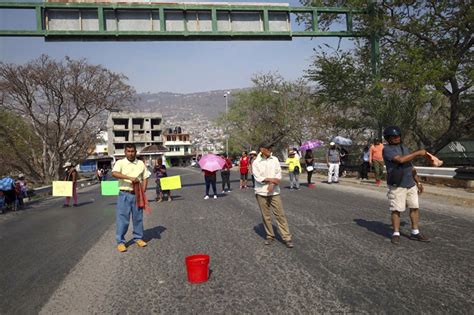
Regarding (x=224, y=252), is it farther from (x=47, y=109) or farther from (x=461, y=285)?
(x=47, y=109)

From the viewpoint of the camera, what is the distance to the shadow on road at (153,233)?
23.3 ft

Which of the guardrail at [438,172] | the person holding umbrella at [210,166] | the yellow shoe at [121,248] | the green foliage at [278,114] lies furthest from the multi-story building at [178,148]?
the yellow shoe at [121,248]

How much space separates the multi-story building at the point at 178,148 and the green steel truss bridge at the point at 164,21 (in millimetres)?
90725

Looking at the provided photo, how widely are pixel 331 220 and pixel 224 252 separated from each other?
A: 325 centimetres

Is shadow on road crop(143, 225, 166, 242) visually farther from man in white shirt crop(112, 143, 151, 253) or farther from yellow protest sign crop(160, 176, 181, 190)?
yellow protest sign crop(160, 176, 181, 190)

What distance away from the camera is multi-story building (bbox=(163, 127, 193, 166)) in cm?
10650

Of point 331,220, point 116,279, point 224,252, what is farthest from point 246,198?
point 116,279

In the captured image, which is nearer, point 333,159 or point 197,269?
point 197,269

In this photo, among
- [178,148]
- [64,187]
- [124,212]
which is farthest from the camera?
[178,148]

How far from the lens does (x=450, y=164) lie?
25.4 metres

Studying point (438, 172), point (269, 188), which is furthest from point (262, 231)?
point (438, 172)

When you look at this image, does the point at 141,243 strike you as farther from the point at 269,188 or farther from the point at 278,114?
the point at 278,114

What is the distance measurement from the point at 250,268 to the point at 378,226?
346cm

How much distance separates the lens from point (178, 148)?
108312 mm
